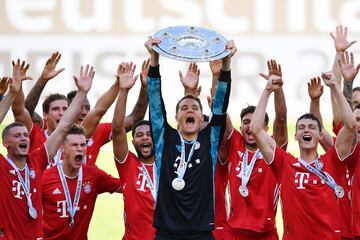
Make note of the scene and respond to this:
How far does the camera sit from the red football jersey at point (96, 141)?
32.1 ft

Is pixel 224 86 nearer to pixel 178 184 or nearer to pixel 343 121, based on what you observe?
pixel 178 184

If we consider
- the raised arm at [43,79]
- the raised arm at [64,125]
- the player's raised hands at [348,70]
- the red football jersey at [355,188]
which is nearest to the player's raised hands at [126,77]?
the raised arm at [64,125]

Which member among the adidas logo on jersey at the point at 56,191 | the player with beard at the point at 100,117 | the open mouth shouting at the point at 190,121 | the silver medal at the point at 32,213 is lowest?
the silver medal at the point at 32,213

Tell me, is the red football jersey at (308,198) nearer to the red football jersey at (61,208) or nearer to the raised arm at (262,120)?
the raised arm at (262,120)

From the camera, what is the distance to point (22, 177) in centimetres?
855

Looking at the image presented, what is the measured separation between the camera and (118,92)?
9.44 m

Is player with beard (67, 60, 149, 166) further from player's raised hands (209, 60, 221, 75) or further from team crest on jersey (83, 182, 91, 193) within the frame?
player's raised hands (209, 60, 221, 75)

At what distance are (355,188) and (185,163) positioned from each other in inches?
74.5

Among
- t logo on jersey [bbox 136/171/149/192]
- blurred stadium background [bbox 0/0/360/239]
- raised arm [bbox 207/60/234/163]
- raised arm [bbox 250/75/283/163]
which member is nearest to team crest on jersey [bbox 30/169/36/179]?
t logo on jersey [bbox 136/171/149/192]

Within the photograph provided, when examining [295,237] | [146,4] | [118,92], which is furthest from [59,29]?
[295,237]

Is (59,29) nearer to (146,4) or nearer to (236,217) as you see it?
(146,4)

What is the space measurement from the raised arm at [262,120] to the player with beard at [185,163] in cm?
58

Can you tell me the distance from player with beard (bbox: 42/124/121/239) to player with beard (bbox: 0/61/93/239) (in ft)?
1.15

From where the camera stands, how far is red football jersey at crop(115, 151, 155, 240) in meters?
9.05
